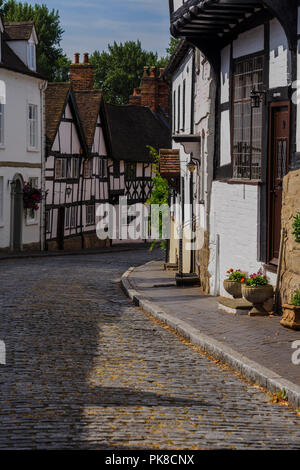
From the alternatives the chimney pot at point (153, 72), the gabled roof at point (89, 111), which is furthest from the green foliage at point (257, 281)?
the chimney pot at point (153, 72)

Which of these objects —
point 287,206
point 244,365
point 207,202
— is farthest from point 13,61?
point 244,365

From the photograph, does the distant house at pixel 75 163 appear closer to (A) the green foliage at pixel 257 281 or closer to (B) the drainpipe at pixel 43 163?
(B) the drainpipe at pixel 43 163

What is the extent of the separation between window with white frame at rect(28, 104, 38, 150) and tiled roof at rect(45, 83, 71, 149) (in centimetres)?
149

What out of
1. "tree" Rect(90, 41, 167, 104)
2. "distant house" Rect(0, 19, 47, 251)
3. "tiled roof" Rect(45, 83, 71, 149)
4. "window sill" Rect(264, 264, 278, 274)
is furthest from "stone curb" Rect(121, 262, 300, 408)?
"tree" Rect(90, 41, 167, 104)

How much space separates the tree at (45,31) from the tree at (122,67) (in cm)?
936

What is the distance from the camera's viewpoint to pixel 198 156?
20.1 meters

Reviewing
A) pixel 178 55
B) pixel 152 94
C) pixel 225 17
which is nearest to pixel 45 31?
pixel 152 94

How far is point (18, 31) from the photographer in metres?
35.9

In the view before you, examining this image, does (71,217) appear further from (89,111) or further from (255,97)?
(255,97)

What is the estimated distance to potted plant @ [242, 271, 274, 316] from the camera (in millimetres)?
13016

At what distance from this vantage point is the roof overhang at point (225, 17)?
1227cm

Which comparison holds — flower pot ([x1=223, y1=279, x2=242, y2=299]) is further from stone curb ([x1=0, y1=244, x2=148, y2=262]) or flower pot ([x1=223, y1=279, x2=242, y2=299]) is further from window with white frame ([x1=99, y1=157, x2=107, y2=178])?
window with white frame ([x1=99, y1=157, x2=107, y2=178])

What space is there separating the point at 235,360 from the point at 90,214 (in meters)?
36.9
